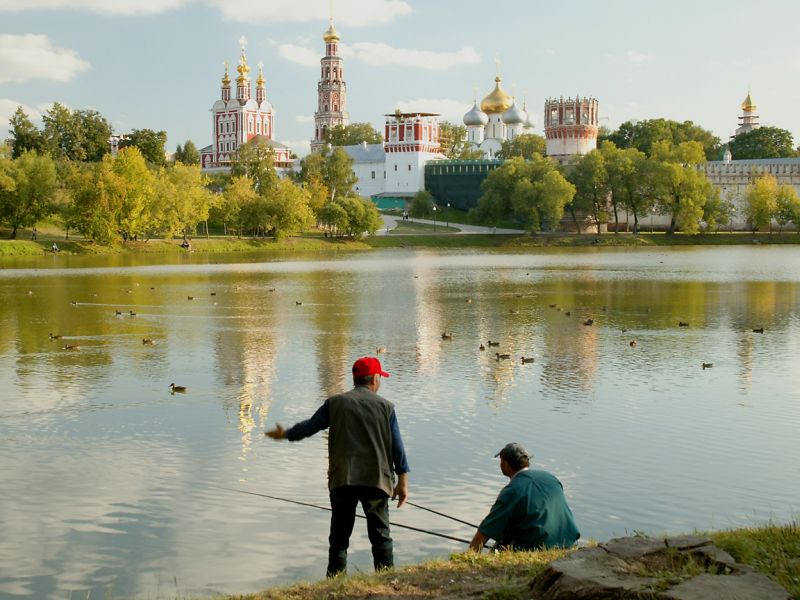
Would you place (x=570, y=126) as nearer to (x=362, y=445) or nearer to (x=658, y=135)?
(x=658, y=135)

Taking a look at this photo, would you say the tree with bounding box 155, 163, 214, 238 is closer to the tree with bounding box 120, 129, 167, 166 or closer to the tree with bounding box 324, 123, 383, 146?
the tree with bounding box 120, 129, 167, 166

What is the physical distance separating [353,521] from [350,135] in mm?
139579

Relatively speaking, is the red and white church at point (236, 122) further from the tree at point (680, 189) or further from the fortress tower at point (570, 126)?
the tree at point (680, 189)

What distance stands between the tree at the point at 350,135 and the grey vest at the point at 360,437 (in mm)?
137780

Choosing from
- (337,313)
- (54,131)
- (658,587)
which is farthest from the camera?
(54,131)

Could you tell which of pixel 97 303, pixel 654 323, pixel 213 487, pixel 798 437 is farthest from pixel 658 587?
pixel 97 303

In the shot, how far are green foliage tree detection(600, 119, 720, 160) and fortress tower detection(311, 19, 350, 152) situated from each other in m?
43.9

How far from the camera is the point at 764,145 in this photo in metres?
124

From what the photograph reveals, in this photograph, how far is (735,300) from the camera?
32812 mm

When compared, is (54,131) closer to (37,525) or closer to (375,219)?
(375,219)

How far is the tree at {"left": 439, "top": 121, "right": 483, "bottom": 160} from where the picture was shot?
141250mm

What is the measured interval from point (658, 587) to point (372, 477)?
2.30 metres

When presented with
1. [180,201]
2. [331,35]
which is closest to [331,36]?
[331,35]

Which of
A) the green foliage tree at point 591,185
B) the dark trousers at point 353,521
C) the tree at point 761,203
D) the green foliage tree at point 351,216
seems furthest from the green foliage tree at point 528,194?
the dark trousers at point 353,521
